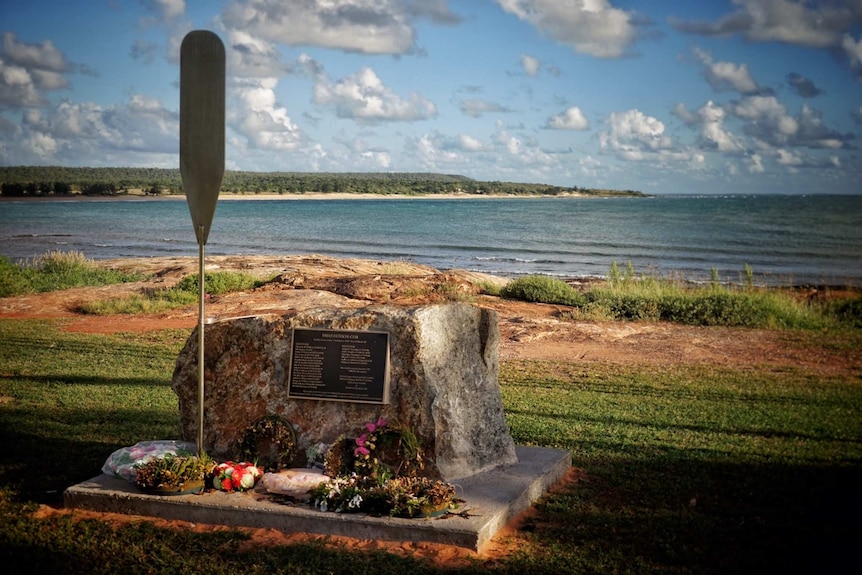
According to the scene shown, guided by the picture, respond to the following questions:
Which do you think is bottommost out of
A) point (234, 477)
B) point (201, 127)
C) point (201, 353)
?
point (234, 477)

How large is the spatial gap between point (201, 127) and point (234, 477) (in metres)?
2.57

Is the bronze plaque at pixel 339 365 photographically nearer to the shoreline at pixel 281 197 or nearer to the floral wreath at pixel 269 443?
the floral wreath at pixel 269 443

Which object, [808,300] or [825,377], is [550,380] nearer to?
[825,377]

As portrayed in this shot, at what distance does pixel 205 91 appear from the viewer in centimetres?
626

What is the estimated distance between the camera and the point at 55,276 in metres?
20.7

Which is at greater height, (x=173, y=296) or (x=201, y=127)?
(x=201, y=127)

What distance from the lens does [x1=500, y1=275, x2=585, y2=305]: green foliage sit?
18.5 meters

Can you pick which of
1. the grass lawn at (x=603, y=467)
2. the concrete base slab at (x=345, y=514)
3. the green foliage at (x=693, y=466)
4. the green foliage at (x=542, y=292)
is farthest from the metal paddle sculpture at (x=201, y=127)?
the green foliage at (x=542, y=292)

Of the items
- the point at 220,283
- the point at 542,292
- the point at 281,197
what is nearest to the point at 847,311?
the point at 542,292

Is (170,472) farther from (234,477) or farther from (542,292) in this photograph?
(542,292)

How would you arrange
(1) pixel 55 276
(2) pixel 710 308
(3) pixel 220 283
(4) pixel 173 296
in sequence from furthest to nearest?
(1) pixel 55 276 < (3) pixel 220 283 < (4) pixel 173 296 < (2) pixel 710 308

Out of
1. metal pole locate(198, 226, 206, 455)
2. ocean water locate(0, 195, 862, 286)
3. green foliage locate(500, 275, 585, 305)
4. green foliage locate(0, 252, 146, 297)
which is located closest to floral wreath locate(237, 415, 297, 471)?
metal pole locate(198, 226, 206, 455)

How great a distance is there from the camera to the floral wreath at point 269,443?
21.5ft

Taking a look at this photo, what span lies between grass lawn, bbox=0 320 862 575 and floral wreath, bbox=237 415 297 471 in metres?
0.98
